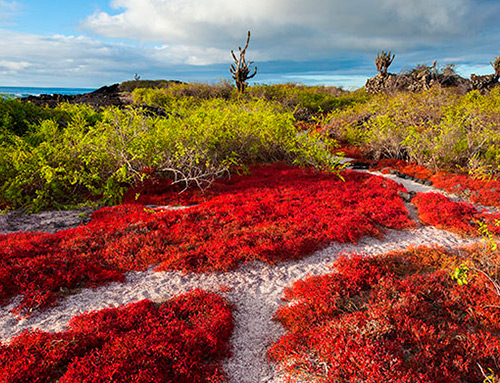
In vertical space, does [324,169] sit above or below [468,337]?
above

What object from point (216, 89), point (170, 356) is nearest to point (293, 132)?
point (170, 356)

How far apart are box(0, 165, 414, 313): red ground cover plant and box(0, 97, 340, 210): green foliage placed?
1.36 metres

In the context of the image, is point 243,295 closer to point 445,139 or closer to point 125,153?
point 125,153

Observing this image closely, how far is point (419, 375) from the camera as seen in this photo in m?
3.58

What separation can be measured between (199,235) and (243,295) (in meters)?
2.56

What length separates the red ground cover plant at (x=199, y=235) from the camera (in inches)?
250

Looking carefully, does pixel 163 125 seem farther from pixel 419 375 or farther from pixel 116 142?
pixel 419 375

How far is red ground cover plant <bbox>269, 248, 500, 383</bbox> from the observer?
3.82m

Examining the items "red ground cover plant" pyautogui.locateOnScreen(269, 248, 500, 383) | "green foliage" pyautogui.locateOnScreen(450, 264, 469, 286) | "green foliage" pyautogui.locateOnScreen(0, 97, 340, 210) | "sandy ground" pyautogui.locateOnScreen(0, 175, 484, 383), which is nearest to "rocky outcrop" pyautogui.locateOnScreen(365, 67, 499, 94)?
"green foliage" pyautogui.locateOnScreen(0, 97, 340, 210)

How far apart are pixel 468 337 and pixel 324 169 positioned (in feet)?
31.0

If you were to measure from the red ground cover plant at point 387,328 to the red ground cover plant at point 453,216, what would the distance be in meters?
3.16

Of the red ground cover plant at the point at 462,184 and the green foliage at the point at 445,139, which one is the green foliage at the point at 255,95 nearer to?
the green foliage at the point at 445,139

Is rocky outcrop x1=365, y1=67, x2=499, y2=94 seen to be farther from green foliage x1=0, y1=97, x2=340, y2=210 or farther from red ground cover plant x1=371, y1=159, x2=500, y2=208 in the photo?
green foliage x1=0, y1=97, x2=340, y2=210

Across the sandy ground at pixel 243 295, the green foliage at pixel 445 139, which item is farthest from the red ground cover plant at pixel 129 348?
the green foliage at pixel 445 139
